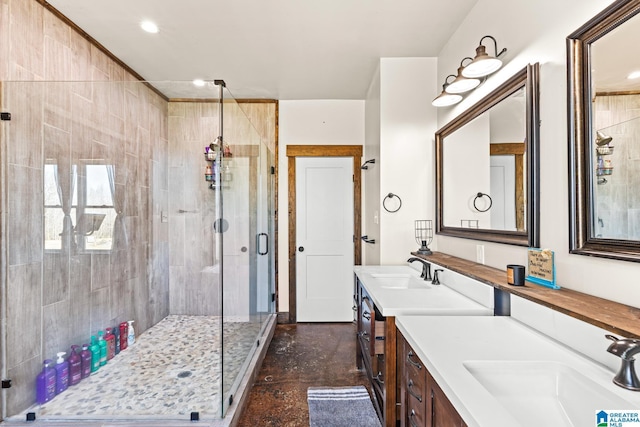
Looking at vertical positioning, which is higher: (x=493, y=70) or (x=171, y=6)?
(x=171, y=6)

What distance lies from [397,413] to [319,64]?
2.77m

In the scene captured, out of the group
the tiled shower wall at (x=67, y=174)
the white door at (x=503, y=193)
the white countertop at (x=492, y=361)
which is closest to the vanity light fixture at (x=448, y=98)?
the white door at (x=503, y=193)

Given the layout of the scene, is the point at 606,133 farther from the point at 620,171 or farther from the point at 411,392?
A: the point at 411,392

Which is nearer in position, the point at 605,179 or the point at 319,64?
the point at 605,179

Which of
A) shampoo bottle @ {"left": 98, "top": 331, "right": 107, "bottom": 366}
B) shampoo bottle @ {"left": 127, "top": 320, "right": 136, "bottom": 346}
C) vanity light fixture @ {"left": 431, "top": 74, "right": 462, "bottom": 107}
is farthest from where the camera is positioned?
shampoo bottle @ {"left": 127, "top": 320, "right": 136, "bottom": 346}

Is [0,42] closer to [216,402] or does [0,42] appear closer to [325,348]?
[216,402]

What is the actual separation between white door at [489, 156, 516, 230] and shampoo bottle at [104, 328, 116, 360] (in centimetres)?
290

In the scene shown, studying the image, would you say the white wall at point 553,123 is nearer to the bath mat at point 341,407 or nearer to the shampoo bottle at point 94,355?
the bath mat at point 341,407

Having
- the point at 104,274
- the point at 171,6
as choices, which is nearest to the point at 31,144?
the point at 104,274

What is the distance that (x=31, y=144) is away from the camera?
6.26 ft

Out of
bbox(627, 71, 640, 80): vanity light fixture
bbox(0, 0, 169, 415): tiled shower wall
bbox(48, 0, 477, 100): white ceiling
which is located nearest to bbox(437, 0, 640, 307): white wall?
bbox(627, 71, 640, 80): vanity light fixture

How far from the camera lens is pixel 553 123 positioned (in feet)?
4.49

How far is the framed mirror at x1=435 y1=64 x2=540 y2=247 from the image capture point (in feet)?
4.92

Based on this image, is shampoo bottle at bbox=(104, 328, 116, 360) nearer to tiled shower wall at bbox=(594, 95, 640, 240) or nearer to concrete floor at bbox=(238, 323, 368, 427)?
concrete floor at bbox=(238, 323, 368, 427)
